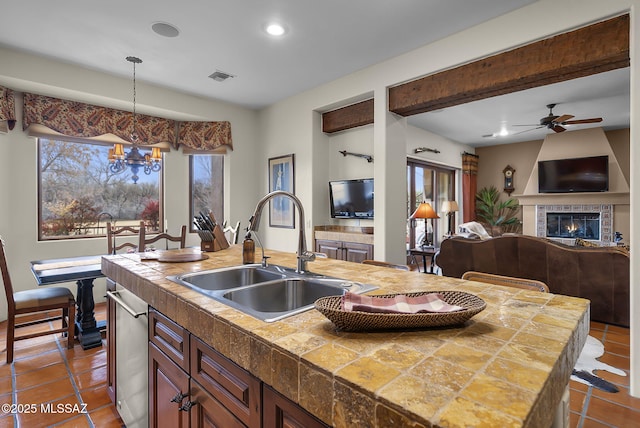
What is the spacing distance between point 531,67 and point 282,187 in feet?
10.4

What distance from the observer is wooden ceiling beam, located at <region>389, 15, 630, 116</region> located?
7.30ft

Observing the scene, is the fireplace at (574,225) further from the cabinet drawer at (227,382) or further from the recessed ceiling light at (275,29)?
the cabinet drawer at (227,382)

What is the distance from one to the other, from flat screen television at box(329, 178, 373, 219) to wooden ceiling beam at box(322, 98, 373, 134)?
691mm

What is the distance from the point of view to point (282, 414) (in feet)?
2.47

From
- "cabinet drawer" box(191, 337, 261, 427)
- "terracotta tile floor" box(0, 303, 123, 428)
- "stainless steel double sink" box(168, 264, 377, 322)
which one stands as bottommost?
"terracotta tile floor" box(0, 303, 123, 428)

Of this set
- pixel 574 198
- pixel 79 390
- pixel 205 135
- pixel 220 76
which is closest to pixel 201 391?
pixel 79 390

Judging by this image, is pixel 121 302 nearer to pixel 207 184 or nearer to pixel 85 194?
pixel 85 194

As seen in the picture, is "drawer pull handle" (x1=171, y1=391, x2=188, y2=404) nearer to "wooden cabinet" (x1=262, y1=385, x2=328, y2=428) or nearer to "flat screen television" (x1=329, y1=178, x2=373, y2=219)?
"wooden cabinet" (x1=262, y1=385, x2=328, y2=428)

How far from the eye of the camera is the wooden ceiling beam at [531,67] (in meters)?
2.22

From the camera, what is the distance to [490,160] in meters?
7.79

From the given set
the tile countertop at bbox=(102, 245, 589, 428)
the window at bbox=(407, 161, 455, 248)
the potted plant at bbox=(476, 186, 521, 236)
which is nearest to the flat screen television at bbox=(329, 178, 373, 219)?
the window at bbox=(407, 161, 455, 248)

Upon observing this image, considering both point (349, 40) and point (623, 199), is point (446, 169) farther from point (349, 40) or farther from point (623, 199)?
point (349, 40)

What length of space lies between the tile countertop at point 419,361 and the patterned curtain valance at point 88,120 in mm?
3670

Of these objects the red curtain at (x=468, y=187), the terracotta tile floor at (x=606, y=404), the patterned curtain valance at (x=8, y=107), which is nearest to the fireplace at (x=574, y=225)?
the red curtain at (x=468, y=187)
